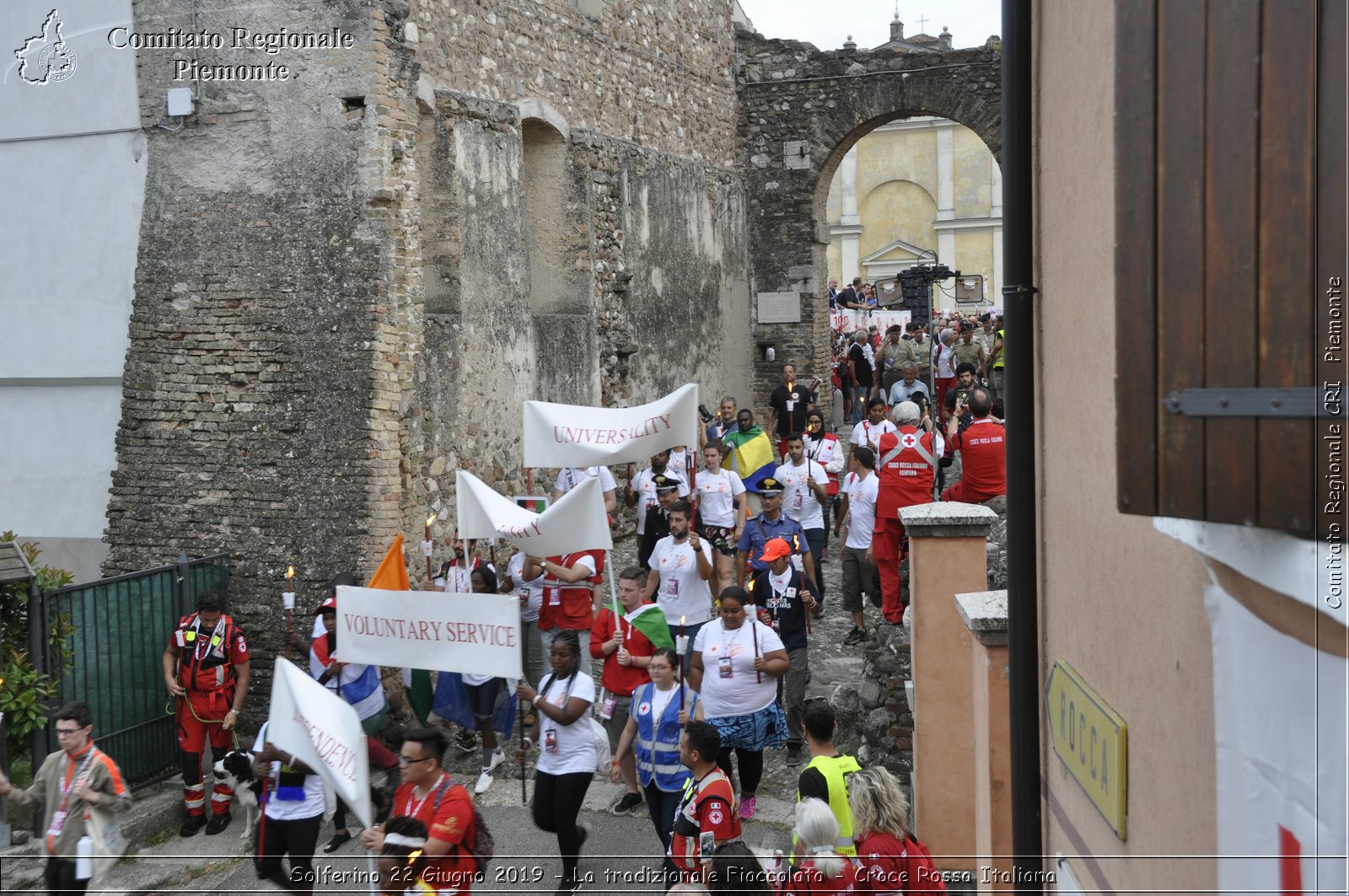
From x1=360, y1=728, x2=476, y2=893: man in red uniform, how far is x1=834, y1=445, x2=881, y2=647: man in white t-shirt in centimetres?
531

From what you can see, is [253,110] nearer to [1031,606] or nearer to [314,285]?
[314,285]

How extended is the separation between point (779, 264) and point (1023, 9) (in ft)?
52.3

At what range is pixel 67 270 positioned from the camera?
11062 mm

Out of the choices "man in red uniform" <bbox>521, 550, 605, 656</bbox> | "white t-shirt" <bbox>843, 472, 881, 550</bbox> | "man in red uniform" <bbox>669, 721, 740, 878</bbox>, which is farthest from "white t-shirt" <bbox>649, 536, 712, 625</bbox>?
"man in red uniform" <bbox>669, 721, 740, 878</bbox>

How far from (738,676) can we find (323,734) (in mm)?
2524

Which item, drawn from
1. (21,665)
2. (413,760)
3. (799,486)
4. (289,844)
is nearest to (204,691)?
(21,665)

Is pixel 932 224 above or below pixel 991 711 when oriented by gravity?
above

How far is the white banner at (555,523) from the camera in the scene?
8.20 m

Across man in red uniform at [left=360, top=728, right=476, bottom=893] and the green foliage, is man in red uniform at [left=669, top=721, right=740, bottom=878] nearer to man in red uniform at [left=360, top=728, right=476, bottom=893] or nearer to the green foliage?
man in red uniform at [left=360, top=728, right=476, bottom=893]

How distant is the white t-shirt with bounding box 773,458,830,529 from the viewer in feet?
36.6

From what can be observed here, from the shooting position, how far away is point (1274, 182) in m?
2.26

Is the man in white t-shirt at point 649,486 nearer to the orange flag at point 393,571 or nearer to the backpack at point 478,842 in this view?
the orange flag at point 393,571

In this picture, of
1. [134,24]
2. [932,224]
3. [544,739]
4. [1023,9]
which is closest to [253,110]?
[134,24]

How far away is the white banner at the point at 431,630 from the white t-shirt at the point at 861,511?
4.24m
